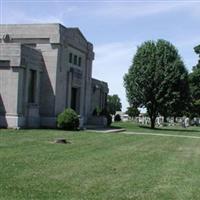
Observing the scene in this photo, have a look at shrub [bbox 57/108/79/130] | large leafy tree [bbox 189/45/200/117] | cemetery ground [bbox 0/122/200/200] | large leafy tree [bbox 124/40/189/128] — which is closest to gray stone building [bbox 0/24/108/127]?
shrub [bbox 57/108/79/130]

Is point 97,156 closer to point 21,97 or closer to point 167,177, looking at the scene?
point 167,177

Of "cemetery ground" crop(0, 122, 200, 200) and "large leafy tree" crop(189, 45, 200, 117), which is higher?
"large leafy tree" crop(189, 45, 200, 117)

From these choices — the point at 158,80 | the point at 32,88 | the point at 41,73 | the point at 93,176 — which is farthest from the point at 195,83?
the point at 93,176

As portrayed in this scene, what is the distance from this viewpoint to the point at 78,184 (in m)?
11.4

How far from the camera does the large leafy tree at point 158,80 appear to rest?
55375 millimetres

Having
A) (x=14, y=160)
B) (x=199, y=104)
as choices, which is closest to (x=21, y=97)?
(x=14, y=160)

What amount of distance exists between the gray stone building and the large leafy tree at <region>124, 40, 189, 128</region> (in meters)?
8.28

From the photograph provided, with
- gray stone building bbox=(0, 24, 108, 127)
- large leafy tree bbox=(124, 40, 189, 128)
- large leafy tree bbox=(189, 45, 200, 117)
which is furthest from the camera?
large leafy tree bbox=(189, 45, 200, 117)

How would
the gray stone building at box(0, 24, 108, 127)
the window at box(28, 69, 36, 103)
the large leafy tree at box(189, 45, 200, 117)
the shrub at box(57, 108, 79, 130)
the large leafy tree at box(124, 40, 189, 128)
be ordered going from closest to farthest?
the gray stone building at box(0, 24, 108, 127) < the shrub at box(57, 108, 79, 130) < the window at box(28, 69, 36, 103) < the large leafy tree at box(124, 40, 189, 128) < the large leafy tree at box(189, 45, 200, 117)

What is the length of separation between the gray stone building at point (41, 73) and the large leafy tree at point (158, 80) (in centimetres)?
828

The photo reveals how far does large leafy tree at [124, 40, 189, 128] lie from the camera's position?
55.4 m

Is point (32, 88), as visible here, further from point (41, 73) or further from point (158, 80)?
point (158, 80)

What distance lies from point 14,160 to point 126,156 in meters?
4.81

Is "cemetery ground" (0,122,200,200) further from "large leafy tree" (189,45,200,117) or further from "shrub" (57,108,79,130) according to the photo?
"large leafy tree" (189,45,200,117)
